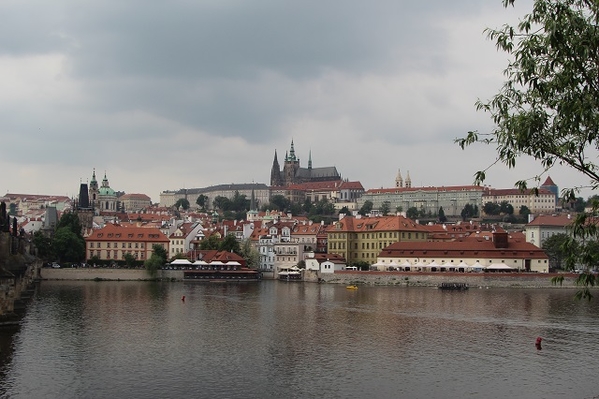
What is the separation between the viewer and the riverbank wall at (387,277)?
80500 millimetres

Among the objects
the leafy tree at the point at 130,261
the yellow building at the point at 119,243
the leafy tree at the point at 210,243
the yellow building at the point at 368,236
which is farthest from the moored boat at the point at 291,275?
the leafy tree at the point at 130,261

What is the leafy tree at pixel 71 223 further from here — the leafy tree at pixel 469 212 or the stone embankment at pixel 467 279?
the leafy tree at pixel 469 212

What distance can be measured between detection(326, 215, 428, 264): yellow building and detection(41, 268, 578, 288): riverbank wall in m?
12.9

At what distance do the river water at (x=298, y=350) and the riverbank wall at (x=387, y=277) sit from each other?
2192 centimetres

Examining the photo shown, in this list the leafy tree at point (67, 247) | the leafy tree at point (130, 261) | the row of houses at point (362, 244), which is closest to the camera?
the row of houses at point (362, 244)

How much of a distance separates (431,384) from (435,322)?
18.1m

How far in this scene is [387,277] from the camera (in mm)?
86625

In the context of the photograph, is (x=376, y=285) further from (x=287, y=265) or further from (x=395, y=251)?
(x=287, y=265)

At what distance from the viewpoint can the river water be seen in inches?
1035

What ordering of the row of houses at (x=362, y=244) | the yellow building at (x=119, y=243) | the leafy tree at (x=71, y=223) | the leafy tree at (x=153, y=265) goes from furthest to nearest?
the leafy tree at (x=71, y=223)
the yellow building at (x=119, y=243)
the leafy tree at (x=153, y=265)
the row of houses at (x=362, y=244)

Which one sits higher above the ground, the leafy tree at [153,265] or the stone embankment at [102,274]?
the leafy tree at [153,265]

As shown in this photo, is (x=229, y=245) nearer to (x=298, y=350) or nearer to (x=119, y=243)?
(x=119, y=243)

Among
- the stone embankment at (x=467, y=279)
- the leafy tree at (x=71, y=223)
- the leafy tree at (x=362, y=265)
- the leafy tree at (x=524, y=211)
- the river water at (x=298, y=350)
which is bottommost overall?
the river water at (x=298, y=350)

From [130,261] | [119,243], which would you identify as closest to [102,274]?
[130,261]
